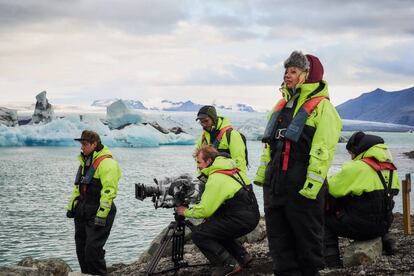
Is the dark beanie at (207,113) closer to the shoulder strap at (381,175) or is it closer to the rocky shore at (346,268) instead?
the rocky shore at (346,268)

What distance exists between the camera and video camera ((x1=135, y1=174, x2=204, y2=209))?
612cm

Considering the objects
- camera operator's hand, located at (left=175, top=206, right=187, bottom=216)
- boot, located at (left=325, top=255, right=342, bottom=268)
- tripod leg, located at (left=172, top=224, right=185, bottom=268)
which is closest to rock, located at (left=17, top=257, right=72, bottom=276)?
tripod leg, located at (left=172, top=224, right=185, bottom=268)

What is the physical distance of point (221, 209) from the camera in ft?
19.3

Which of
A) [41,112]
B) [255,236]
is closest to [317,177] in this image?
[255,236]

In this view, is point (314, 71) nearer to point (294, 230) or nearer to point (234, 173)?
point (294, 230)

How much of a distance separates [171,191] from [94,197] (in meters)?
1.11

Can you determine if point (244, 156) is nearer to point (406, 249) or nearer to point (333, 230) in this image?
point (333, 230)

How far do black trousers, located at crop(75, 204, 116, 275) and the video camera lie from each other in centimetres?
76

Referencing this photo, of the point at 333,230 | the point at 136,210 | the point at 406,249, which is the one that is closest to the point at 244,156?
the point at 333,230

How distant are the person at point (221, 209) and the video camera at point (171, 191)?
20 centimetres

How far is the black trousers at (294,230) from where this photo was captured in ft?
14.1

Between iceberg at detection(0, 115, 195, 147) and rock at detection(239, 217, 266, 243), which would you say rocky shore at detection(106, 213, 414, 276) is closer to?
rock at detection(239, 217, 266, 243)

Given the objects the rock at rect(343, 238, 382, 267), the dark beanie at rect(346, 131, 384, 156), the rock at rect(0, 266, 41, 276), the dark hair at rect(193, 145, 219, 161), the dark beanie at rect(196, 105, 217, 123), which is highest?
the dark beanie at rect(196, 105, 217, 123)

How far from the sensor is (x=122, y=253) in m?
14.0
